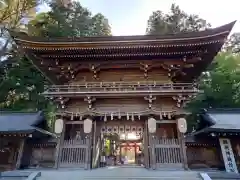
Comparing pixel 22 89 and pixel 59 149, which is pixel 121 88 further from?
pixel 22 89

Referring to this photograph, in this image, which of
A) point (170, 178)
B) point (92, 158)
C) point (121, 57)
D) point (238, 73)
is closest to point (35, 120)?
point (92, 158)

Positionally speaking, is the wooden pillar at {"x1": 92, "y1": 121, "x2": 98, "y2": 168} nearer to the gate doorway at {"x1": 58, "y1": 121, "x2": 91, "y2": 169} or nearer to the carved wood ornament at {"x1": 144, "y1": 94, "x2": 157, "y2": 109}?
the gate doorway at {"x1": 58, "y1": 121, "x2": 91, "y2": 169}

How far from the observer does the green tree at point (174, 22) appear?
26.1m

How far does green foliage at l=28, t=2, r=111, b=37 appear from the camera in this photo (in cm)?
2461

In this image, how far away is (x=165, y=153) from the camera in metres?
9.76

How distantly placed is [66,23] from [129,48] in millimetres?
18530

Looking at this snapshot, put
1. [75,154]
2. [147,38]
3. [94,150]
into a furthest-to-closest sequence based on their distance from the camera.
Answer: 1. [94,150]
2. [75,154]
3. [147,38]

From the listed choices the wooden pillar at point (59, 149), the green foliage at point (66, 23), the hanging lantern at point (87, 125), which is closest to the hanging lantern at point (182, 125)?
the hanging lantern at point (87, 125)

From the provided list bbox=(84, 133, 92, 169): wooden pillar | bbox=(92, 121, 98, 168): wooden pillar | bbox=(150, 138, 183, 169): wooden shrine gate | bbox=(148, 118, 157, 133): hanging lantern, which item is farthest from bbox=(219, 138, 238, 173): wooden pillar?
bbox=(84, 133, 92, 169): wooden pillar

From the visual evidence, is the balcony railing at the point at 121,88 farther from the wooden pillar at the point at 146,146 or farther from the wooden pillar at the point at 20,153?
the wooden pillar at the point at 20,153

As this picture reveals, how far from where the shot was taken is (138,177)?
7.68 metres

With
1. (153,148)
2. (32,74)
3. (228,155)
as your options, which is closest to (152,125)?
(153,148)

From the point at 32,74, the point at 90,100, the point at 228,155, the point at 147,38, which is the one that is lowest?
the point at 228,155

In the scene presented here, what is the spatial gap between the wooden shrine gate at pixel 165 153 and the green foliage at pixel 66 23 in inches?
767
